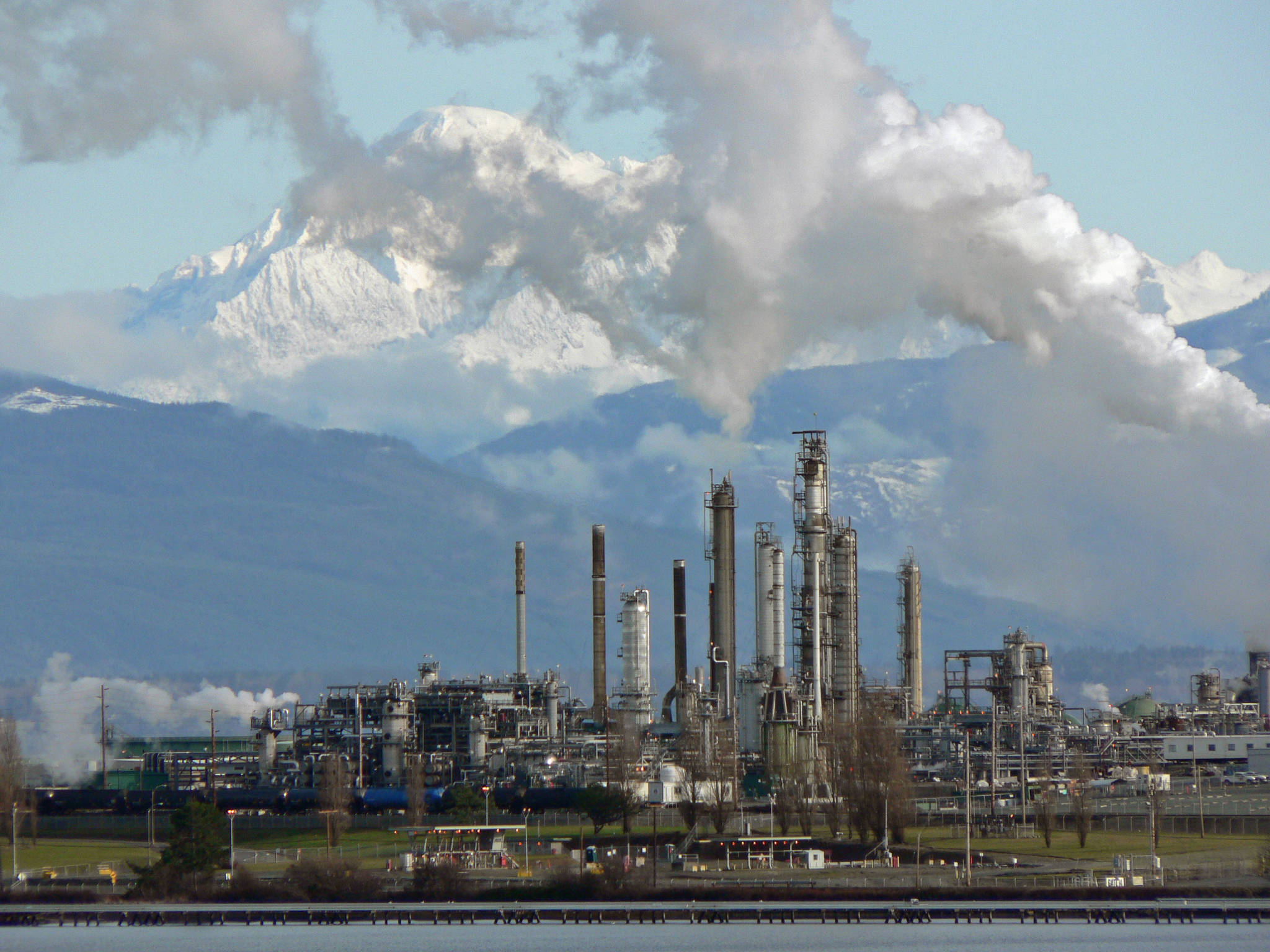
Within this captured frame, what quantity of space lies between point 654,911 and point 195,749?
110426mm

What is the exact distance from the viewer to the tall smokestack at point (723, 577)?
557ft

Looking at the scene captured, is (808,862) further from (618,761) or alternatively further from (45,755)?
(45,755)

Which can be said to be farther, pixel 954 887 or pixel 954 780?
pixel 954 780

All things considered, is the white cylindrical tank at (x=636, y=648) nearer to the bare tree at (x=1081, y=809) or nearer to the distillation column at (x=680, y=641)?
the distillation column at (x=680, y=641)

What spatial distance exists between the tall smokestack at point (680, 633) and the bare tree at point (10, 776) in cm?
5105

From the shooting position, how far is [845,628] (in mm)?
149875

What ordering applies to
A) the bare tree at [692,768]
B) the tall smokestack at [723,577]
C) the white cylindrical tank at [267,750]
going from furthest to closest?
the tall smokestack at [723,577] → the white cylindrical tank at [267,750] → the bare tree at [692,768]

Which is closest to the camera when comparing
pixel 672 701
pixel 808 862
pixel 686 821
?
pixel 808 862

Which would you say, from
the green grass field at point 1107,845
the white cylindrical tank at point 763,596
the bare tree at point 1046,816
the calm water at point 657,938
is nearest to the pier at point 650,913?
the calm water at point 657,938

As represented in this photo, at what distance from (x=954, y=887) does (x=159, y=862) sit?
124 feet

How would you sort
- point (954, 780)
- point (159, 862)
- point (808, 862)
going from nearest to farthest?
point (159, 862)
point (808, 862)
point (954, 780)

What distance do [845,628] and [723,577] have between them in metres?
23.7

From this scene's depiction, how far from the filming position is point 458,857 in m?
107

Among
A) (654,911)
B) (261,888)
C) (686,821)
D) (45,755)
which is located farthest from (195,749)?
(654,911)
